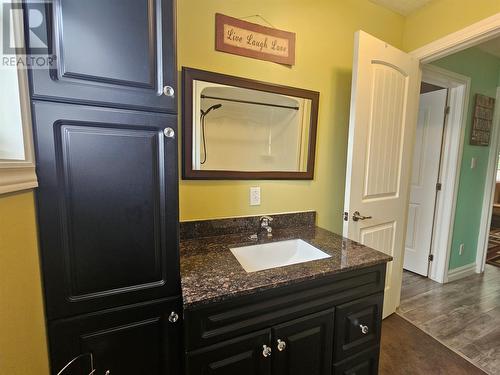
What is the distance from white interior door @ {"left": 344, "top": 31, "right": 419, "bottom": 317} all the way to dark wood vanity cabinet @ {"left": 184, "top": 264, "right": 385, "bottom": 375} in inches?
21.6

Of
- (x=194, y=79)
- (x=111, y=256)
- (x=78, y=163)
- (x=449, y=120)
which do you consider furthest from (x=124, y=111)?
(x=449, y=120)

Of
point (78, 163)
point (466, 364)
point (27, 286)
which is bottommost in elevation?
point (466, 364)

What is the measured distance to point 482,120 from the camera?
261cm

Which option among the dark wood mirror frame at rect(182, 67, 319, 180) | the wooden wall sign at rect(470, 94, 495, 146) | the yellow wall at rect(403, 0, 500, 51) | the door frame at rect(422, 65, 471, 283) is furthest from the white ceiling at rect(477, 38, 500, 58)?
the dark wood mirror frame at rect(182, 67, 319, 180)

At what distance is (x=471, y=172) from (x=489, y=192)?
440 mm

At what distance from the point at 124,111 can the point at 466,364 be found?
244 cm

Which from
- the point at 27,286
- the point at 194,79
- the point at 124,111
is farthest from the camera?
the point at 194,79

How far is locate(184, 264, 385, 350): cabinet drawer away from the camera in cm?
84

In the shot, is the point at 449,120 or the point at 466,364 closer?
the point at 466,364

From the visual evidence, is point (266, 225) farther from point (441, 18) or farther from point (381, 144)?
point (441, 18)

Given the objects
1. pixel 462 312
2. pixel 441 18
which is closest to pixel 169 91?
pixel 441 18

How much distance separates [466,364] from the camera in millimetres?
1582

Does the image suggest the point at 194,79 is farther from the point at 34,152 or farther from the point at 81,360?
the point at 81,360

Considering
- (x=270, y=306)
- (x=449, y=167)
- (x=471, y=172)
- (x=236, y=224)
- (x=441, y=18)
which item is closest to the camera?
(x=270, y=306)
